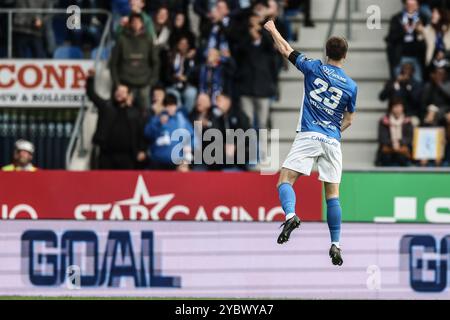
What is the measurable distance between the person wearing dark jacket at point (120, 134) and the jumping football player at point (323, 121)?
270 inches

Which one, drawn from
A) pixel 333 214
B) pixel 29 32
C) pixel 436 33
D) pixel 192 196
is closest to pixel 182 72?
pixel 192 196

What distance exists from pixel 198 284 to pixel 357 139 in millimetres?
6925

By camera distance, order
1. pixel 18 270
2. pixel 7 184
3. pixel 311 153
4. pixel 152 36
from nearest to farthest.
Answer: pixel 311 153, pixel 18 270, pixel 7 184, pixel 152 36

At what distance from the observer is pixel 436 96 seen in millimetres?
22828

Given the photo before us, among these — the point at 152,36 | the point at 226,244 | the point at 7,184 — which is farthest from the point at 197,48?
the point at 226,244

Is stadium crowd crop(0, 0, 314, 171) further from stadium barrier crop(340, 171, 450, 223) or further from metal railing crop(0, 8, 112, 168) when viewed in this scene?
stadium barrier crop(340, 171, 450, 223)

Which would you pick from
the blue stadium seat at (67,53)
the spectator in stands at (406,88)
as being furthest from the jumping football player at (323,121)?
the blue stadium seat at (67,53)

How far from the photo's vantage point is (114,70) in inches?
899

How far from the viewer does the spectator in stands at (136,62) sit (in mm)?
22719

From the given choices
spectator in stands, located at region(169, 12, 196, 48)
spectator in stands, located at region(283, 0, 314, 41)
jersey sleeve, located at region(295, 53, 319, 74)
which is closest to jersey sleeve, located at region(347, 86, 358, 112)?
jersey sleeve, located at region(295, 53, 319, 74)

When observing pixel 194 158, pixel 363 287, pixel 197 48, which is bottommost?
pixel 363 287

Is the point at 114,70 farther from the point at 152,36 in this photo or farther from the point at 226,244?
the point at 226,244

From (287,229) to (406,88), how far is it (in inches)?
338

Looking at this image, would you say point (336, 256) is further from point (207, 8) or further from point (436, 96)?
point (207, 8)
